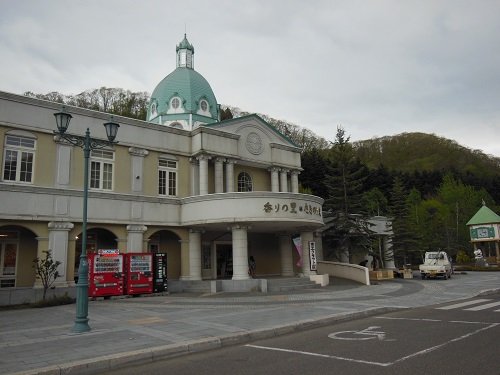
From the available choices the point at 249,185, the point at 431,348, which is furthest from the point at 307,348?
the point at 249,185

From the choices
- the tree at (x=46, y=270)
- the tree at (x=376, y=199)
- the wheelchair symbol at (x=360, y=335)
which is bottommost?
the wheelchair symbol at (x=360, y=335)

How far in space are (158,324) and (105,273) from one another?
28.3 feet

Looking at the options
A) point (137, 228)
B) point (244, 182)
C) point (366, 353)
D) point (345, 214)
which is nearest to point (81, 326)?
point (366, 353)

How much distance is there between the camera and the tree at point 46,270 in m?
18.8

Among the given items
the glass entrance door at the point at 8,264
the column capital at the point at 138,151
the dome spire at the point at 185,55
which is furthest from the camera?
the dome spire at the point at 185,55

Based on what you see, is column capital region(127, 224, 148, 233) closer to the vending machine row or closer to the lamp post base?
the vending machine row

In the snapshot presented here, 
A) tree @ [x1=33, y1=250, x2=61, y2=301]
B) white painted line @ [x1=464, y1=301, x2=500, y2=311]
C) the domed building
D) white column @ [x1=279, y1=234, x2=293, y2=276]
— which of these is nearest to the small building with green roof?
the domed building

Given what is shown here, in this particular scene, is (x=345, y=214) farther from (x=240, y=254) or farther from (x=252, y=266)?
(x=240, y=254)

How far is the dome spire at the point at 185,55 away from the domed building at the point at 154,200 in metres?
11.9

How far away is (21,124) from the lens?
20016 mm

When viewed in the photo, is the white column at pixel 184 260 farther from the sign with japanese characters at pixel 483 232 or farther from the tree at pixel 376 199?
the tree at pixel 376 199

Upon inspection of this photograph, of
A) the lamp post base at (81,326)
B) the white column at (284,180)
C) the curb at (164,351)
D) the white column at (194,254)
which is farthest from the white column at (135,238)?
the curb at (164,351)

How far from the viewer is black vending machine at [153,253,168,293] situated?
21.2 metres

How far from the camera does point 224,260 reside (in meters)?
28.3
